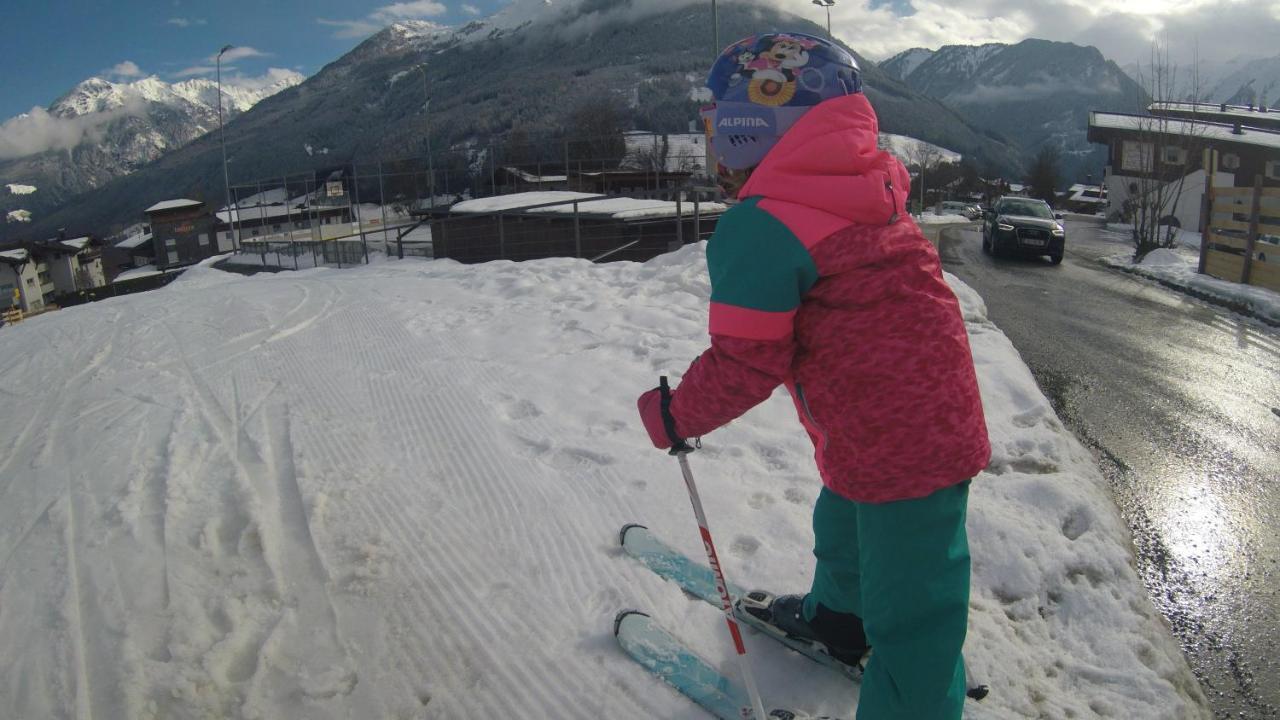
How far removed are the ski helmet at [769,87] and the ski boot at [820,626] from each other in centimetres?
153

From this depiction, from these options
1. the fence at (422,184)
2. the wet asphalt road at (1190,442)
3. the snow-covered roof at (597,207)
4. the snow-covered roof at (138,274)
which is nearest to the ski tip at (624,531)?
the wet asphalt road at (1190,442)

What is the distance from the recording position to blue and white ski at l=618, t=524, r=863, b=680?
2.36 meters

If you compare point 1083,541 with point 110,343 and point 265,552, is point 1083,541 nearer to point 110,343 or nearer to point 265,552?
point 265,552

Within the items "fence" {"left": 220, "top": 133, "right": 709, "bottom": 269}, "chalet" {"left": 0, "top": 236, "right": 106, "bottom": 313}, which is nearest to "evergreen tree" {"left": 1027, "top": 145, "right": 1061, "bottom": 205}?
"fence" {"left": 220, "top": 133, "right": 709, "bottom": 269}

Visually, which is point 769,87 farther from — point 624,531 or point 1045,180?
point 1045,180

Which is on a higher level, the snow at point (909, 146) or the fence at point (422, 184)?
the snow at point (909, 146)

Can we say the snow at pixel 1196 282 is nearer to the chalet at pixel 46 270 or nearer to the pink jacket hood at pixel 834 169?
the pink jacket hood at pixel 834 169

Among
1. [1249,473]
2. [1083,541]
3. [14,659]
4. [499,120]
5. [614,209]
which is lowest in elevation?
[1249,473]

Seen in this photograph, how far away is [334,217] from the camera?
52.0 meters

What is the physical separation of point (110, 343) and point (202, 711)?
6.19m

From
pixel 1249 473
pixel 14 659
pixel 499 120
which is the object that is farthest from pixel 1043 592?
pixel 499 120

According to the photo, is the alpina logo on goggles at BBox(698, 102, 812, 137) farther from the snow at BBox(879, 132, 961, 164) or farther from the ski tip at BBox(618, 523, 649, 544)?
the snow at BBox(879, 132, 961, 164)

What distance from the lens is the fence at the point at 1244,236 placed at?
1104cm

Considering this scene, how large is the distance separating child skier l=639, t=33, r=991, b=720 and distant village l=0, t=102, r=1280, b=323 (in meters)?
9.11
